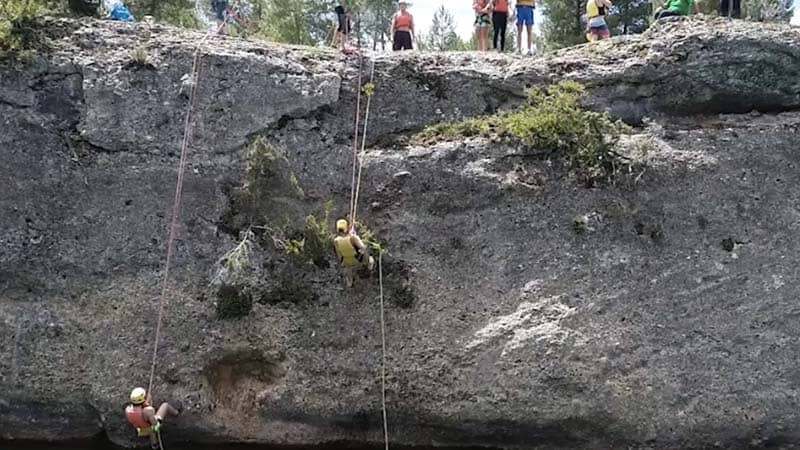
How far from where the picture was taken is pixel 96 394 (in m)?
12.7

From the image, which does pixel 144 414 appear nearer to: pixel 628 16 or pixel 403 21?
pixel 403 21

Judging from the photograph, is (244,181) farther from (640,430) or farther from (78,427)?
(640,430)

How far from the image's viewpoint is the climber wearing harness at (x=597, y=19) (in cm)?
1700

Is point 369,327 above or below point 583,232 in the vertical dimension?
below

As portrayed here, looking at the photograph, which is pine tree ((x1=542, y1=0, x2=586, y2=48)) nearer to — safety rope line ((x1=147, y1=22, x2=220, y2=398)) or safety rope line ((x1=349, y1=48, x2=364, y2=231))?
safety rope line ((x1=349, y1=48, x2=364, y2=231))

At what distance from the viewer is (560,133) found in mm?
14578

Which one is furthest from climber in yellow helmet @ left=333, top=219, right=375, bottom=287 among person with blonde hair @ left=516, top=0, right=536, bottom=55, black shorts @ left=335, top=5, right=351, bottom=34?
person with blonde hair @ left=516, top=0, right=536, bottom=55

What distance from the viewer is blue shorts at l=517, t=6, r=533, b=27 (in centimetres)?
1730

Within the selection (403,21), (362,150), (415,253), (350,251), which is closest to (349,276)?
(350,251)

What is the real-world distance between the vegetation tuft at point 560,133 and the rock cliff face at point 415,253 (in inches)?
12.8

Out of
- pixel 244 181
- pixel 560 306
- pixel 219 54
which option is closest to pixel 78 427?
pixel 244 181

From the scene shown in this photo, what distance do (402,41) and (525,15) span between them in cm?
273

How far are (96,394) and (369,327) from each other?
14.7 ft

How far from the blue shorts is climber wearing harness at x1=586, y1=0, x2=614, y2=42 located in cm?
125
